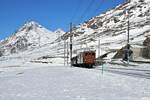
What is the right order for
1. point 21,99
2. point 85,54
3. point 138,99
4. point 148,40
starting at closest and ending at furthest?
point 138,99, point 21,99, point 85,54, point 148,40

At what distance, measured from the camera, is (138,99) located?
19828mm

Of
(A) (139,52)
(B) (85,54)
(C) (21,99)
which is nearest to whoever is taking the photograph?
(C) (21,99)

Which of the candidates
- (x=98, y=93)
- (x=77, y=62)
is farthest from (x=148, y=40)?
(x=98, y=93)

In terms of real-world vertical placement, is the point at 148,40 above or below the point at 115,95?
above

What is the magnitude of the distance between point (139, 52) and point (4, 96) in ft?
251

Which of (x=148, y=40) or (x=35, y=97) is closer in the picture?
(x=35, y=97)

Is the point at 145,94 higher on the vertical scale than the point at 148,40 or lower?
lower

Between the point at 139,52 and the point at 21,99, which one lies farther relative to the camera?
the point at 139,52

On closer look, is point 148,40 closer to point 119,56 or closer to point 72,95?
point 119,56

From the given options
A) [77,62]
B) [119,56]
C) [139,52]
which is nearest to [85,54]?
[77,62]

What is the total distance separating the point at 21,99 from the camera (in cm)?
2158

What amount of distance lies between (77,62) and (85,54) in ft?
29.7

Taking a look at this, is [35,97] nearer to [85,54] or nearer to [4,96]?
[4,96]

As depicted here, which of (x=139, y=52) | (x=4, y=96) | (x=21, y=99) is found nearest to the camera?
(x=21, y=99)
